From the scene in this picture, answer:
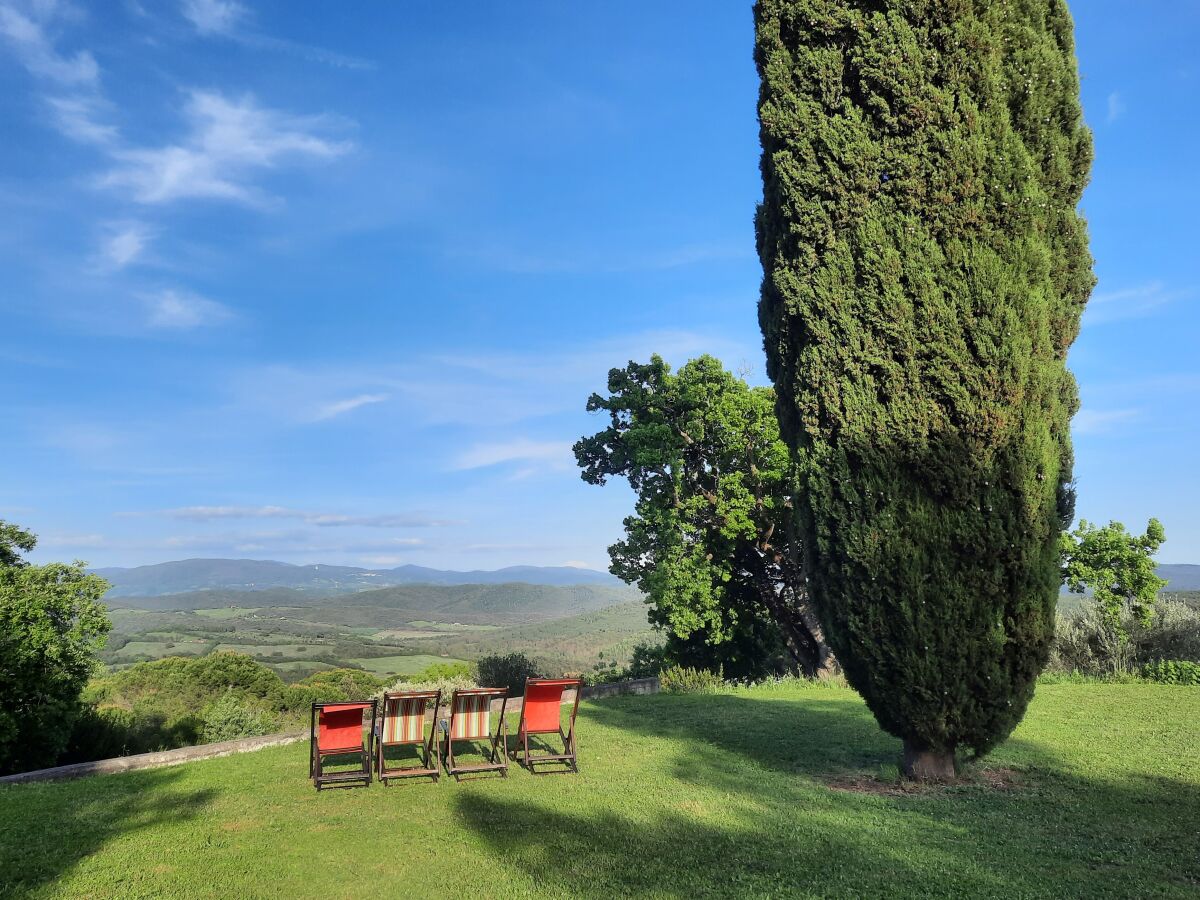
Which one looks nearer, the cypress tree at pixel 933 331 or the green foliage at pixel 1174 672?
the cypress tree at pixel 933 331

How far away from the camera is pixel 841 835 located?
18.9 feet

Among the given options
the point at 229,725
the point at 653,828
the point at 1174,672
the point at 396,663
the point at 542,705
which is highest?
the point at 542,705

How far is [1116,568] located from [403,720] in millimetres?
16214

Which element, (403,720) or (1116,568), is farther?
(1116,568)

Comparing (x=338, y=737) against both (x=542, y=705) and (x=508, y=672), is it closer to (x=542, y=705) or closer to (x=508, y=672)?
(x=542, y=705)

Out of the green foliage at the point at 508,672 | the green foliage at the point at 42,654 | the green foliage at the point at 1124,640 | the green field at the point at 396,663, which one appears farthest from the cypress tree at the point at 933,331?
the green field at the point at 396,663

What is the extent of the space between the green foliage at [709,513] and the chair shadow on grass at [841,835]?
Result: 11.8 metres

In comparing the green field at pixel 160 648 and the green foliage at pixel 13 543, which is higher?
the green foliage at pixel 13 543

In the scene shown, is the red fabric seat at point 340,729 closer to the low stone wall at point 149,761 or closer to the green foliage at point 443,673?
the low stone wall at point 149,761

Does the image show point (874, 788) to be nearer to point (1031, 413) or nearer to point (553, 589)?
point (1031, 413)

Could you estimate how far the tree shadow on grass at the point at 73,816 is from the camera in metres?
5.07

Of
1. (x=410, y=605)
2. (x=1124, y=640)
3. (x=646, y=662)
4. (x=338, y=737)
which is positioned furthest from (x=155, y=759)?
(x=410, y=605)

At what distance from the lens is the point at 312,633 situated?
68250mm

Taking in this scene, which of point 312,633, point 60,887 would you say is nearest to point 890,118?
point 60,887
